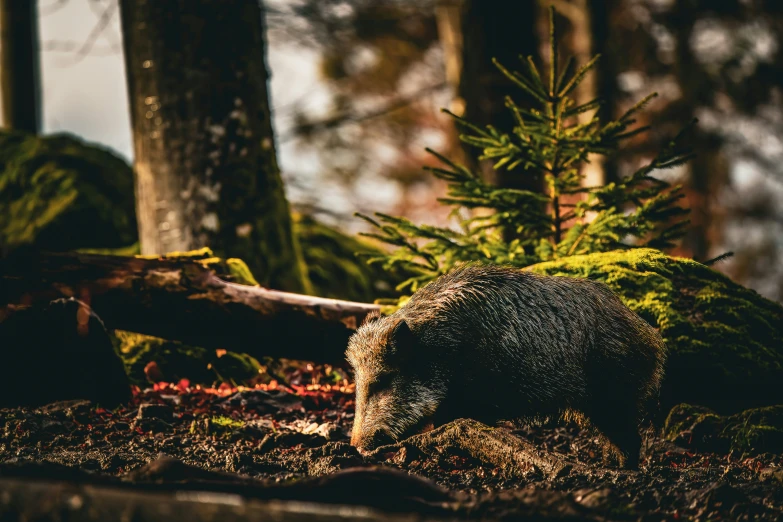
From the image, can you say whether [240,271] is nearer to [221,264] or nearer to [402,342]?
[221,264]

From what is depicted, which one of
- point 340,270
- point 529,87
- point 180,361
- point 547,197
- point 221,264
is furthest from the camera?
point 340,270

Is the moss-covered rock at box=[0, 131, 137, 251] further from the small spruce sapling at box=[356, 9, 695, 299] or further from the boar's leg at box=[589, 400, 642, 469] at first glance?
the boar's leg at box=[589, 400, 642, 469]

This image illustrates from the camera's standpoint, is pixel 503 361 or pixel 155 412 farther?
pixel 155 412

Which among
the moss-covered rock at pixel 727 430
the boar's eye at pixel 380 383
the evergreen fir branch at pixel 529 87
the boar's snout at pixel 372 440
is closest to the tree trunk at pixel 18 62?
the evergreen fir branch at pixel 529 87

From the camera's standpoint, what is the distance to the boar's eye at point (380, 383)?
4.77 meters

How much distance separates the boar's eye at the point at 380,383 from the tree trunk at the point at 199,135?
4.03 metres

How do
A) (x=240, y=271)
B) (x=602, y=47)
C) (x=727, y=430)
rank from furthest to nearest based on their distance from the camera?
1. (x=602, y=47)
2. (x=240, y=271)
3. (x=727, y=430)

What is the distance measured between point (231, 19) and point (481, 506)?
7.02 meters

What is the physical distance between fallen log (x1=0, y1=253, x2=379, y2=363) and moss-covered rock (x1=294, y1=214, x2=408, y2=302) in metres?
3.36

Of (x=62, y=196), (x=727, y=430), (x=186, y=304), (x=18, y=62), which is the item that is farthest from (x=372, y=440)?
(x=18, y=62)

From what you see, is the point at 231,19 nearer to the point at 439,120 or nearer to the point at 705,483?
the point at 705,483

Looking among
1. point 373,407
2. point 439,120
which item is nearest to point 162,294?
point 373,407

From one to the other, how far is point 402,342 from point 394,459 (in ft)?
2.42

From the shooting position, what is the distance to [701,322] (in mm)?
6031
